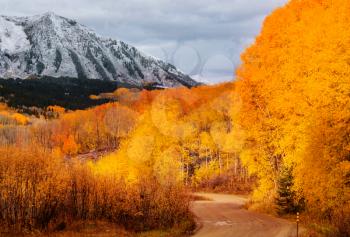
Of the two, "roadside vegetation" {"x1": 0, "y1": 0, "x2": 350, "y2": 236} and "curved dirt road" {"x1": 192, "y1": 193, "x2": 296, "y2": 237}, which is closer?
"roadside vegetation" {"x1": 0, "y1": 0, "x2": 350, "y2": 236}

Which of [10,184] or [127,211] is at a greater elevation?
[10,184]

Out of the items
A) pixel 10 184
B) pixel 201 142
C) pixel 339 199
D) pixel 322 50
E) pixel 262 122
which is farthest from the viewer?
pixel 201 142

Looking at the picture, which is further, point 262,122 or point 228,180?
point 228,180

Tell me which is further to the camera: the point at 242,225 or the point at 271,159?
the point at 271,159

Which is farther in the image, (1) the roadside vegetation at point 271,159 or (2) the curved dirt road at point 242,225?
(2) the curved dirt road at point 242,225

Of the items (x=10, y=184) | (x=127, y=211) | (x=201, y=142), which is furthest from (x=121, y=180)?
(x=201, y=142)

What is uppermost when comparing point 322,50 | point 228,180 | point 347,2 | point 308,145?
point 347,2

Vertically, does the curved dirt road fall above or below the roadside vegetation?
below

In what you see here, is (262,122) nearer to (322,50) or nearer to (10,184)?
(322,50)

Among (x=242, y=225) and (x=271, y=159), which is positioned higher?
(x=271, y=159)

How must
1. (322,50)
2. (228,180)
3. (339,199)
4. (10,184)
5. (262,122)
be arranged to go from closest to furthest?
(10,184) < (339,199) < (322,50) < (262,122) < (228,180)

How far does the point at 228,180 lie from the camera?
226ft

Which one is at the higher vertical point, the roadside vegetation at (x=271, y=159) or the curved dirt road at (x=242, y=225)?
the roadside vegetation at (x=271, y=159)

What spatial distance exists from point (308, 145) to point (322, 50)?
5147 mm
